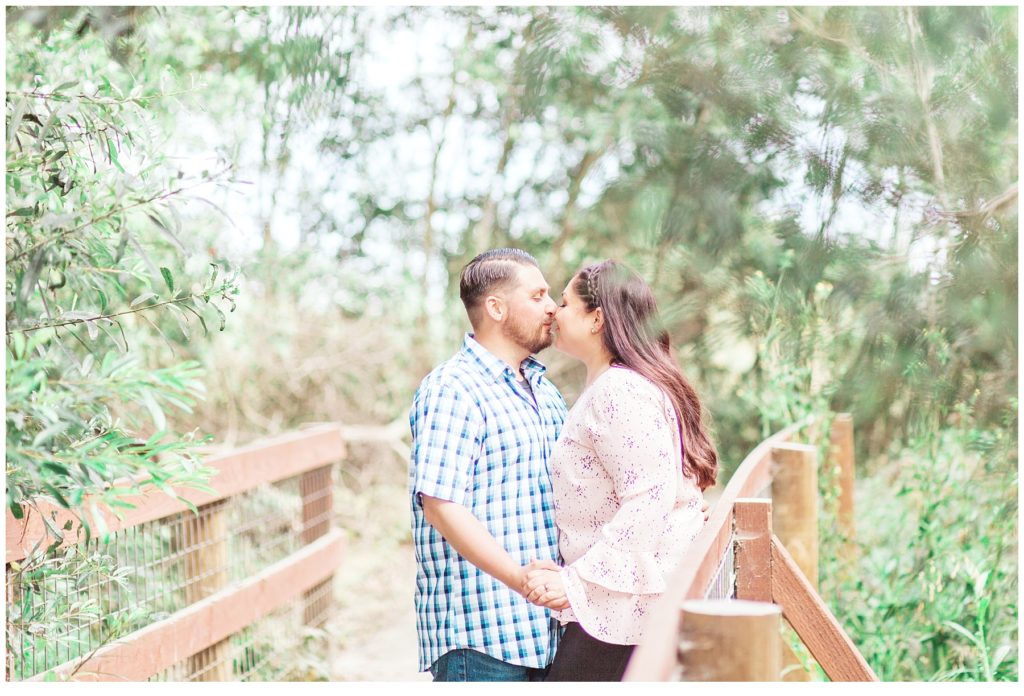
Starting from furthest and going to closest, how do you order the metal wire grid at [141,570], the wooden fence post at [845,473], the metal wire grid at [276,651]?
1. the wooden fence post at [845,473]
2. the metal wire grid at [276,651]
3. the metal wire grid at [141,570]

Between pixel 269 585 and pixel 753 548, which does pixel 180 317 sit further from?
pixel 269 585

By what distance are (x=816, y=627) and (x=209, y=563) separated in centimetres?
220

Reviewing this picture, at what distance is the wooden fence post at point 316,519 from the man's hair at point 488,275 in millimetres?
2502

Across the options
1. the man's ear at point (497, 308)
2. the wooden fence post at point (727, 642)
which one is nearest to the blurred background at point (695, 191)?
the man's ear at point (497, 308)

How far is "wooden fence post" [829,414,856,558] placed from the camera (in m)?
4.31

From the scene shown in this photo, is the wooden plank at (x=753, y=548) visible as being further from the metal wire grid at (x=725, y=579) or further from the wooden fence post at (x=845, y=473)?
the wooden fence post at (x=845, y=473)

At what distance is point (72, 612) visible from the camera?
7.84 ft

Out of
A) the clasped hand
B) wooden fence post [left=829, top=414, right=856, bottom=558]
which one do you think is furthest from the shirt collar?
wooden fence post [left=829, top=414, right=856, bottom=558]

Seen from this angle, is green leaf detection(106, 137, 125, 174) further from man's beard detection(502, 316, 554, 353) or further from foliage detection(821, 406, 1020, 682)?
foliage detection(821, 406, 1020, 682)

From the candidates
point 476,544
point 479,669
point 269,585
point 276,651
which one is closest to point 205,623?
point 269,585

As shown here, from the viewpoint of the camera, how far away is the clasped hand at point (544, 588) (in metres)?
2.24
